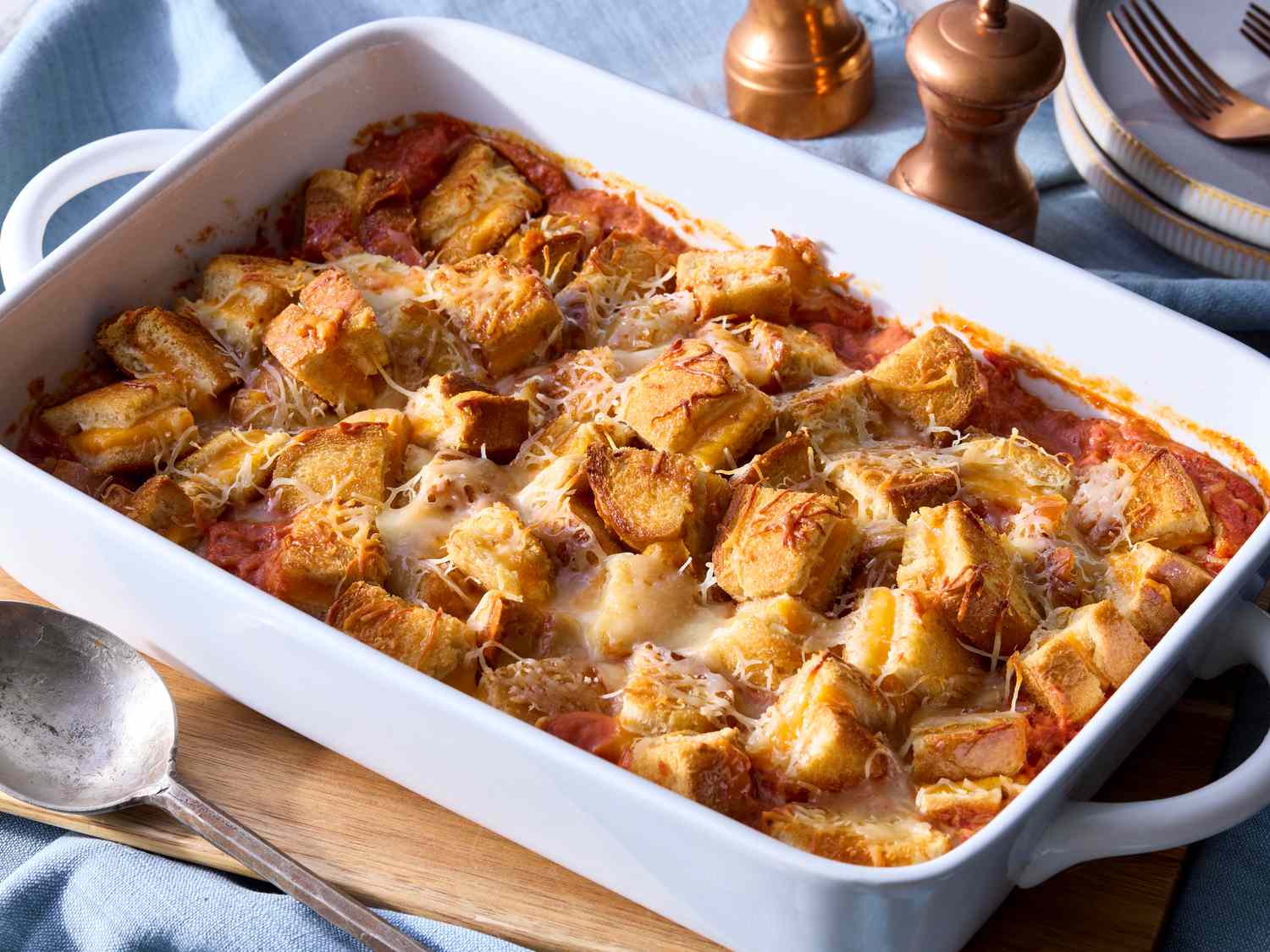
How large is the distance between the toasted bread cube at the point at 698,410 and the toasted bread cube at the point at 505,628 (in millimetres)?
351

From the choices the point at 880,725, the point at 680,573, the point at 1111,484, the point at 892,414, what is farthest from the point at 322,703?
the point at 1111,484

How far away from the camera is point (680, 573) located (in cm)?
234

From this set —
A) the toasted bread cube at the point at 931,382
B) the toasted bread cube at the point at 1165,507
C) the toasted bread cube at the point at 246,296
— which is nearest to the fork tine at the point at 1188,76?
the toasted bread cube at the point at 931,382

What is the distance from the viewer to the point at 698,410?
2449 mm

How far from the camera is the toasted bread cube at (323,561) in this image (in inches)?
91.2

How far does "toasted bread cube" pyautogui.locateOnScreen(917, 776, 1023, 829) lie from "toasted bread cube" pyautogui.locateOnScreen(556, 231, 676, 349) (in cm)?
95

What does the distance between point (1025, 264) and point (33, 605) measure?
1.56 m

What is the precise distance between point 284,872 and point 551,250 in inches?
45.2

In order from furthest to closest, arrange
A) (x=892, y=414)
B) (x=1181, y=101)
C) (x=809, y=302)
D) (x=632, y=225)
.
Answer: (x=1181, y=101) < (x=632, y=225) < (x=809, y=302) < (x=892, y=414)

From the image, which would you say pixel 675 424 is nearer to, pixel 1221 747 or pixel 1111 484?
pixel 1111 484

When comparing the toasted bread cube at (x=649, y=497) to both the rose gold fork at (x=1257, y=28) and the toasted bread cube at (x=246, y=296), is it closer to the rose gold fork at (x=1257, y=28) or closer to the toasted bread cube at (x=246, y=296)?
the toasted bread cube at (x=246, y=296)

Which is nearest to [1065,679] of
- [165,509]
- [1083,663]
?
[1083,663]

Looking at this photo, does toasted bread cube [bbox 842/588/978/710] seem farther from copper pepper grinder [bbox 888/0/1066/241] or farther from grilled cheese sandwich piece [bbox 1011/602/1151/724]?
copper pepper grinder [bbox 888/0/1066/241]

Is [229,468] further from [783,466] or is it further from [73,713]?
[783,466]
